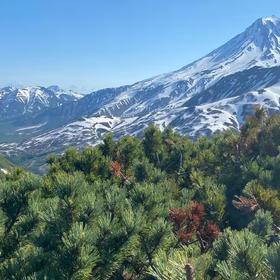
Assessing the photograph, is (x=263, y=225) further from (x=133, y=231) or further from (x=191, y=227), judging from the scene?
(x=133, y=231)

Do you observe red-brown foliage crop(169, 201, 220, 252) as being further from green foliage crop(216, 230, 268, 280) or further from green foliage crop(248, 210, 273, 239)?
green foliage crop(216, 230, 268, 280)

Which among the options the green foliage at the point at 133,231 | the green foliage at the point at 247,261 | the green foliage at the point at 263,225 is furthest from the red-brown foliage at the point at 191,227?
the green foliage at the point at 247,261

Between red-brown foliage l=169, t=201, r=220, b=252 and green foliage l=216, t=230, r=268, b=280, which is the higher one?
green foliage l=216, t=230, r=268, b=280

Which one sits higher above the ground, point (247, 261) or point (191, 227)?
point (247, 261)

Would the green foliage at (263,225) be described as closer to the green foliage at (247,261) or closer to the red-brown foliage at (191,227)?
the red-brown foliage at (191,227)

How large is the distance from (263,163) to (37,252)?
1413cm

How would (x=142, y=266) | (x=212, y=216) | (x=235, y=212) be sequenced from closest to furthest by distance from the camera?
(x=142, y=266), (x=212, y=216), (x=235, y=212)

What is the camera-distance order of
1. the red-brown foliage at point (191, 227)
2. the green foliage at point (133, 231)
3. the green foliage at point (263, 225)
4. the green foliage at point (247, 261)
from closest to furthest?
the green foliage at point (247, 261), the green foliage at point (133, 231), the green foliage at point (263, 225), the red-brown foliage at point (191, 227)

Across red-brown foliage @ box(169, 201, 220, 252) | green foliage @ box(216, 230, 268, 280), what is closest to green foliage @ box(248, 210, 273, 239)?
red-brown foliage @ box(169, 201, 220, 252)

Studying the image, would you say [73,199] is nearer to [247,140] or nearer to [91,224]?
[91,224]

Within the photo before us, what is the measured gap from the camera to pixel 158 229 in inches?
353

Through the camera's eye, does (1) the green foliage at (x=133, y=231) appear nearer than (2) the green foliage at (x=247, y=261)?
No

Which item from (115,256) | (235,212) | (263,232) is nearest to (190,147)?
(235,212)

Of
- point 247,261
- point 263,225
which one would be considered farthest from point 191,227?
point 247,261
